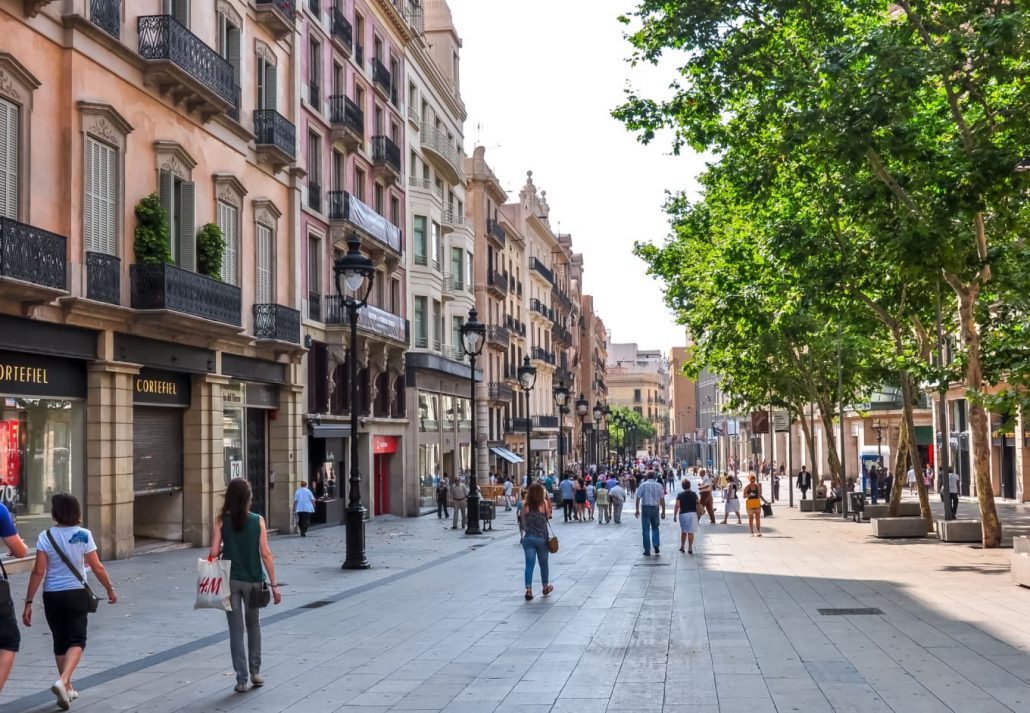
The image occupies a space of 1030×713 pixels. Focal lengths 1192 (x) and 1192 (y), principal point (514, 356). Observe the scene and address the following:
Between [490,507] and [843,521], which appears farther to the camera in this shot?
[843,521]

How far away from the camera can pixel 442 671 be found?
34.1ft

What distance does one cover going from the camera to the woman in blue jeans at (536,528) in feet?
53.3

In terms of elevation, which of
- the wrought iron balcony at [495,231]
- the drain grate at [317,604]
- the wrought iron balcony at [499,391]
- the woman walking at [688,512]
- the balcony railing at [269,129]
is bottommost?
the drain grate at [317,604]

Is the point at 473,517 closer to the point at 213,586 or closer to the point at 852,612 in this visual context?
the point at 852,612

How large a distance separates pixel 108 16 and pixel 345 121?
1564 centimetres

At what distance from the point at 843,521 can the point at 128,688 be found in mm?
30517

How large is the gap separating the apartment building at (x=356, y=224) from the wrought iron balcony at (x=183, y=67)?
7061 mm

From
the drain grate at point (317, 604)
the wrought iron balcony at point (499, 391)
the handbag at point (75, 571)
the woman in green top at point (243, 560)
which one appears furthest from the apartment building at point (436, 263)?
the handbag at point (75, 571)

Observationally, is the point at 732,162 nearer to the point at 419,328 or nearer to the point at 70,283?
the point at 70,283

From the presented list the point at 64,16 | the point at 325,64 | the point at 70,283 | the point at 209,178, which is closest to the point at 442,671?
the point at 70,283

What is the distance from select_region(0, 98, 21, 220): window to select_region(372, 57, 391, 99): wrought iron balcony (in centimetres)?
2376

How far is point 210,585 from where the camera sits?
956 centimetres

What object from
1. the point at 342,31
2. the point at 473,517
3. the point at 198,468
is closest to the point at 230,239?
the point at 198,468

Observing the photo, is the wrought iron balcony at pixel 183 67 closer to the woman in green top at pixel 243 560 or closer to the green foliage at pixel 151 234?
the green foliage at pixel 151 234
